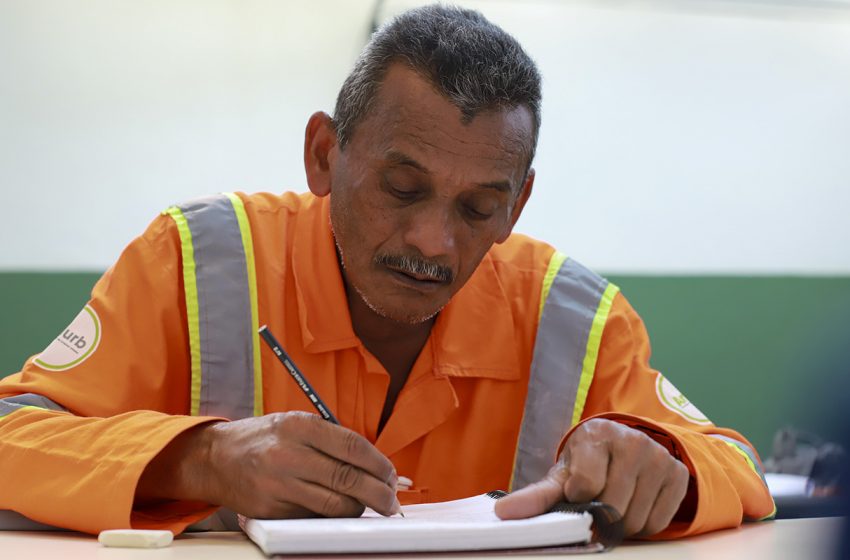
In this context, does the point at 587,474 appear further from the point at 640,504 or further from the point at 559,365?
the point at 559,365

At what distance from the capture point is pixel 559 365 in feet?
5.19

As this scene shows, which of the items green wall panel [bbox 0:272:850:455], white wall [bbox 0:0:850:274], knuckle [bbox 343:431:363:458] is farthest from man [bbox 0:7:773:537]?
green wall panel [bbox 0:272:850:455]

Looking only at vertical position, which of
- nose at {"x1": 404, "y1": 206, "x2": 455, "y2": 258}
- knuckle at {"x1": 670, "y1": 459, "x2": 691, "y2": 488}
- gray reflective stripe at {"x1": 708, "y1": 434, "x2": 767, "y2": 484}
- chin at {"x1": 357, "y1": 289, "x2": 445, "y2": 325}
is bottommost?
gray reflective stripe at {"x1": 708, "y1": 434, "x2": 767, "y2": 484}

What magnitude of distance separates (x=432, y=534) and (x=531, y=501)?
155mm

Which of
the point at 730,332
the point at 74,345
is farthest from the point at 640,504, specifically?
the point at 730,332

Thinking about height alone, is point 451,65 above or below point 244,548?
above

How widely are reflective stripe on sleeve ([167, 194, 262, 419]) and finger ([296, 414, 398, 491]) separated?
1.50 feet

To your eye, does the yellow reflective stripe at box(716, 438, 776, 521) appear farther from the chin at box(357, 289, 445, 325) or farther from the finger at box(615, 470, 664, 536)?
the chin at box(357, 289, 445, 325)

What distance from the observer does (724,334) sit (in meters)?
3.35

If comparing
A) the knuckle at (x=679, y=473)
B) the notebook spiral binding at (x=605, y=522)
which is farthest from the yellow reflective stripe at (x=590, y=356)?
the notebook spiral binding at (x=605, y=522)

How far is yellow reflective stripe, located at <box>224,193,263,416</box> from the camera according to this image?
148cm

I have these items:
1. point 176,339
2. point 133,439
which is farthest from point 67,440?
point 176,339

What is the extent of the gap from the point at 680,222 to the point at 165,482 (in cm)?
263

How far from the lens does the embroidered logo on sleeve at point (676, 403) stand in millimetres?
1478
